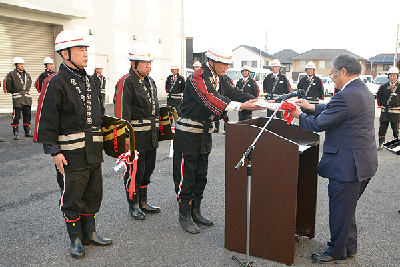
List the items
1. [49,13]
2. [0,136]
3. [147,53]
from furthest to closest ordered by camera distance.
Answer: [49,13], [0,136], [147,53]

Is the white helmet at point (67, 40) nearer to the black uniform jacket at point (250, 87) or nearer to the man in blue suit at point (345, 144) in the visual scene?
the man in blue suit at point (345, 144)

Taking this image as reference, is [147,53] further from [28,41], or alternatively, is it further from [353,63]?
[28,41]

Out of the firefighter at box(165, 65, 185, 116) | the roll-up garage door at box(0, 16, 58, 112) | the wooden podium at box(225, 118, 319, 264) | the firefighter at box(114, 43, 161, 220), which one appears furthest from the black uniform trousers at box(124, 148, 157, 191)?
the roll-up garage door at box(0, 16, 58, 112)

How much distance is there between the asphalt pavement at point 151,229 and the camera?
127 inches

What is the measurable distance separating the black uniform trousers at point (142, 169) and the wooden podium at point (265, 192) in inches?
56.8

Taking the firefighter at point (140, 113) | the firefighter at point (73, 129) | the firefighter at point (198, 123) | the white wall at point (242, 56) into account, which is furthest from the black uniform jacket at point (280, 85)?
the white wall at point (242, 56)

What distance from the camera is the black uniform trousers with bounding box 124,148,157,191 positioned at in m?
4.27

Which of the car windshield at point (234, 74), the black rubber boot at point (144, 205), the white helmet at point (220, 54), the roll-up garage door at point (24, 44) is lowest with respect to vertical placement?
the black rubber boot at point (144, 205)

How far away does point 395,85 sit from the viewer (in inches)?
332

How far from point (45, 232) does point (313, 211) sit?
10.2 ft

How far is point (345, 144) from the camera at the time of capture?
3.01 metres

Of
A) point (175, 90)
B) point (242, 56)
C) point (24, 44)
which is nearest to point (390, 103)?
point (175, 90)

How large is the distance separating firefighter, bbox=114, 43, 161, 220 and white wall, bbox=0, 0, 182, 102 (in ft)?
39.3

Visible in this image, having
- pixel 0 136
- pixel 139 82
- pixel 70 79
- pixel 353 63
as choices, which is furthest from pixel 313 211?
pixel 0 136
